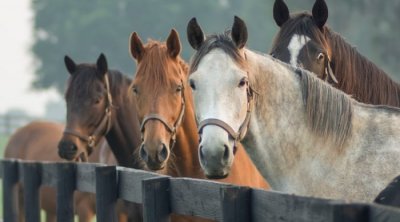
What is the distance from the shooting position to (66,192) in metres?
6.68

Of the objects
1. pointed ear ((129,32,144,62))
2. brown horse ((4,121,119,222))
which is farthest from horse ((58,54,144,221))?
pointed ear ((129,32,144,62))

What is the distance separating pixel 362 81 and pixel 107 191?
1930 mm

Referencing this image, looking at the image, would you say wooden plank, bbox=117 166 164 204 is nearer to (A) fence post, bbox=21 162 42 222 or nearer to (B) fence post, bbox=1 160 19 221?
(A) fence post, bbox=21 162 42 222

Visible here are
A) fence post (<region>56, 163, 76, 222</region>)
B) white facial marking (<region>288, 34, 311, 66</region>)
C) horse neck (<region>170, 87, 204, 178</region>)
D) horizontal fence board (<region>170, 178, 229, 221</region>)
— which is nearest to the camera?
horizontal fence board (<region>170, 178, 229, 221</region>)

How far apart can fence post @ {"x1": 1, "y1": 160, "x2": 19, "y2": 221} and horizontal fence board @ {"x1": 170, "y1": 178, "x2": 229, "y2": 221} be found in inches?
143

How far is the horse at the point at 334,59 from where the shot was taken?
6113mm

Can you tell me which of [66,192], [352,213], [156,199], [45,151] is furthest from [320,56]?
[45,151]

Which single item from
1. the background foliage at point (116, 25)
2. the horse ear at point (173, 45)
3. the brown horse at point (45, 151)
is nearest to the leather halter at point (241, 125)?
the horse ear at point (173, 45)

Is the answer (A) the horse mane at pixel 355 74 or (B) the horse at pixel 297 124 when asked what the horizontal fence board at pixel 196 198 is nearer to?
(B) the horse at pixel 297 124

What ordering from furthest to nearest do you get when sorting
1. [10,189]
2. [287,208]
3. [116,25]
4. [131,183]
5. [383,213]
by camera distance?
[116,25], [10,189], [131,183], [287,208], [383,213]

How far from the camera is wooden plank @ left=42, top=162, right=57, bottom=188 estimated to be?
6.94 metres

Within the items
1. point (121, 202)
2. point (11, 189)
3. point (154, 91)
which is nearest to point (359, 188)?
point (154, 91)

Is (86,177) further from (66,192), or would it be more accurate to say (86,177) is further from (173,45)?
(173,45)

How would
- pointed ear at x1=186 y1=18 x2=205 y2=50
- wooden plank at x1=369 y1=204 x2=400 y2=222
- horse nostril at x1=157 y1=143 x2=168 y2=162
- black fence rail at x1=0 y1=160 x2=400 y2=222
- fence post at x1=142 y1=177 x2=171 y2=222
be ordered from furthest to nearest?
horse nostril at x1=157 y1=143 x2=168 y2=162, pointed ear at x1=186 y1=18 x2=205 y2=50, fence post at x1=142 y1=177 x2=171 y2=222, black fence rail at x1=0 y1=160 x2=400 y2=222, wooden plank at x1=369 y1=204 x2=400 y2=222
